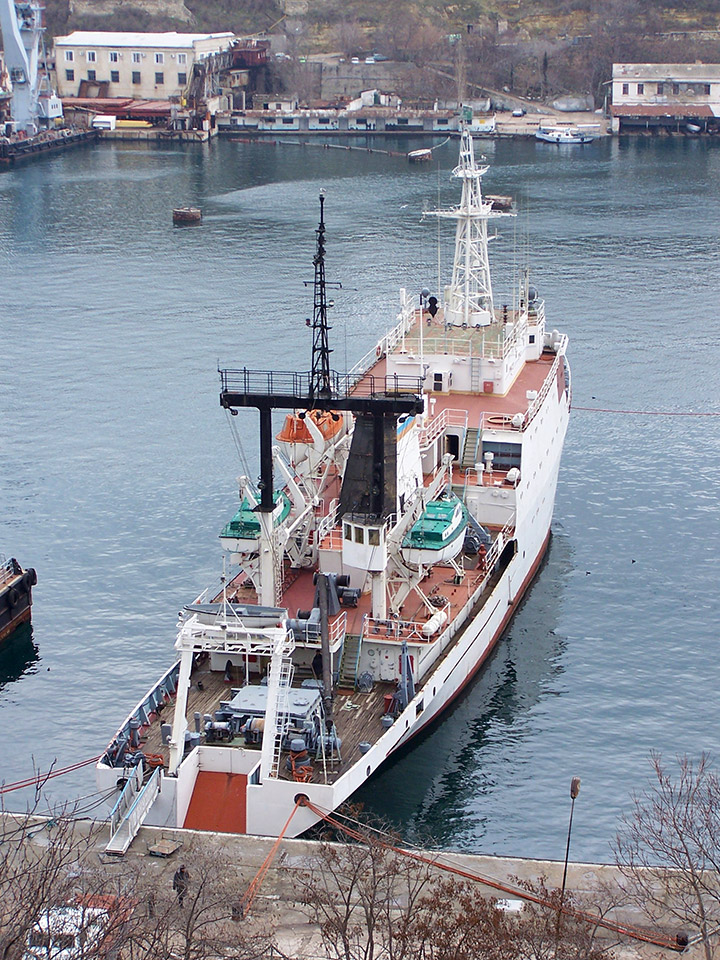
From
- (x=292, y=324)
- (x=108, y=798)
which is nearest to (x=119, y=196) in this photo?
(x=292, y=324)

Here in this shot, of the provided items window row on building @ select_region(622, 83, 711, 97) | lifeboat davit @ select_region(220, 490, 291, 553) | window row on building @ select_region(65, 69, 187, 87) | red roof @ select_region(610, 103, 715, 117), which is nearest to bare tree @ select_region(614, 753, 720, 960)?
lifeboat davit @ select_region(220, 490, 291, 553)

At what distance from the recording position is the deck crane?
175 m

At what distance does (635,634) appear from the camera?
2066 inches

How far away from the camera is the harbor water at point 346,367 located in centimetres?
4512

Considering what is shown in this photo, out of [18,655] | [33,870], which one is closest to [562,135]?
[18,655]

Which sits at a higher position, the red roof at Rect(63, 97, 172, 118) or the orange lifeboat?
the red roof at Rect(63, 97, 172, 118)

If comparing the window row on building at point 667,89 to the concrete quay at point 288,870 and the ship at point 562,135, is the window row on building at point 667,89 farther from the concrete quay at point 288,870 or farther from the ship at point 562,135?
the concrete quay at point 288,870

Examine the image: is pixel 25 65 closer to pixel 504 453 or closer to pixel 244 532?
pixel 504 453

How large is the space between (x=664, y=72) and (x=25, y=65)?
3353 inches

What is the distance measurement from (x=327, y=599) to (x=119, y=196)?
107 metres

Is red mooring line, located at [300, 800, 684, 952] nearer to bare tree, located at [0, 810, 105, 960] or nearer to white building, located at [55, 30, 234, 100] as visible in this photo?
bare tree, located at [0, 810, 105, 960]

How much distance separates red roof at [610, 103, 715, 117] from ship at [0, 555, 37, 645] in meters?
145

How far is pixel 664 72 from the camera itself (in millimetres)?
186125

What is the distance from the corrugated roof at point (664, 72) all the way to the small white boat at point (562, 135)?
1629 centimetres
